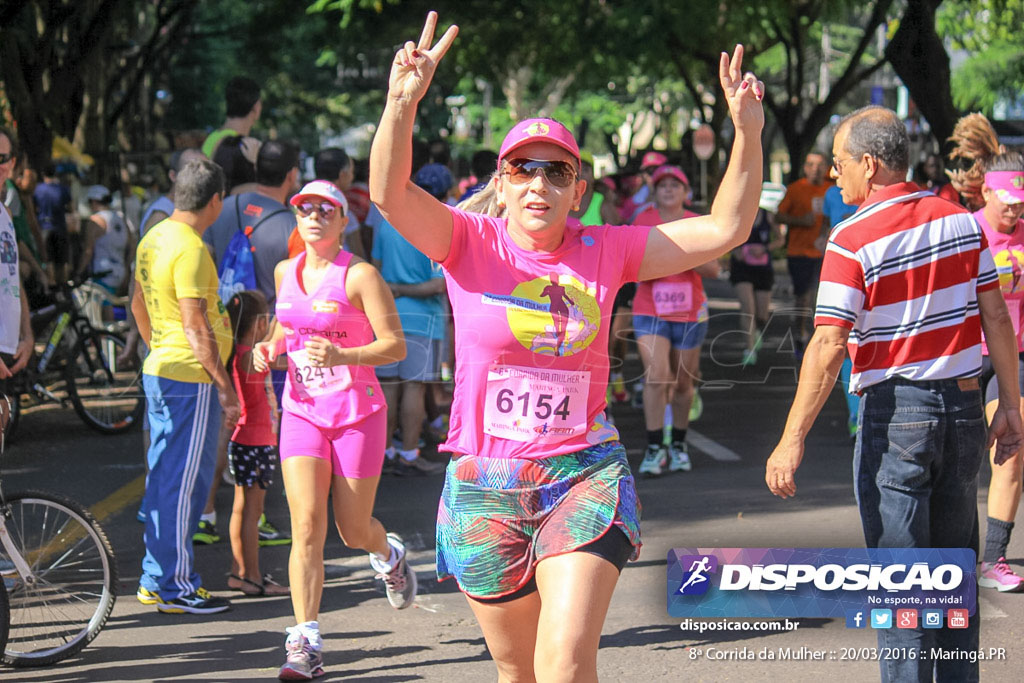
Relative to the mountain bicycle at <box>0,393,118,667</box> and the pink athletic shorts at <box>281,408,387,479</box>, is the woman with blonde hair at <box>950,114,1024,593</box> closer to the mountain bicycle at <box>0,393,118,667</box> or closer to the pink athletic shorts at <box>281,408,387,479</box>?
the pink athletic shorts at <box>281,408,387,479</box>

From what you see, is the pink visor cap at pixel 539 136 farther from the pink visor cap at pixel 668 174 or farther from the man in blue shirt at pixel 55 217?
the man in blue shirt at pixel 55 217

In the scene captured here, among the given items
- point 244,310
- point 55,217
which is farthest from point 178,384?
point 55,217

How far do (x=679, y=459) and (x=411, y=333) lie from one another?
2086 millimetres

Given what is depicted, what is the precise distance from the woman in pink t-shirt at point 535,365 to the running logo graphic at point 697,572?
1.26 metres

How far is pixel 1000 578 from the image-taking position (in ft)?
20.4

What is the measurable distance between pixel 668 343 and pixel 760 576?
4146 mm

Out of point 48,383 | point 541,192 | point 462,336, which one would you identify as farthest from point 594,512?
point 48,383

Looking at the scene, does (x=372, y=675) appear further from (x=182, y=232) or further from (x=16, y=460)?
(x=16, y=460)

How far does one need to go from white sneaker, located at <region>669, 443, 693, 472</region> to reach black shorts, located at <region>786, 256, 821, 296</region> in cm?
536

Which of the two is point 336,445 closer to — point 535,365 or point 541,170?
point 535,365

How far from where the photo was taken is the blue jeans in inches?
168

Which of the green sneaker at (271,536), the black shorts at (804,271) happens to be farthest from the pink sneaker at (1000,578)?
the black shorts at (804,271)

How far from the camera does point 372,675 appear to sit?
530cm

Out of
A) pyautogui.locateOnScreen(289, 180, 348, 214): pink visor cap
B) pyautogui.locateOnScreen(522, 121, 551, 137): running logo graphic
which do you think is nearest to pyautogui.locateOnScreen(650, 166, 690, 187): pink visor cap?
pyautogui.locateOnScreen(289, 180, 348, 214): pink visor cap
